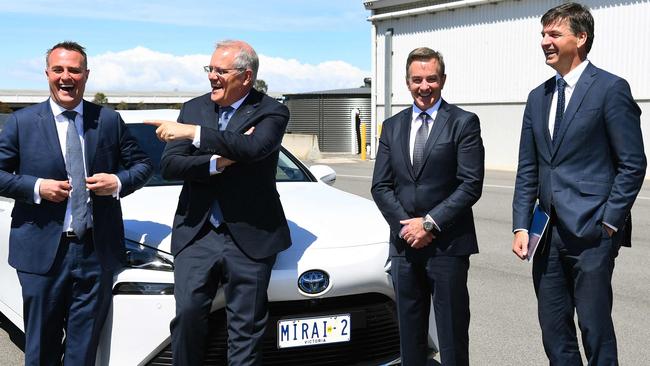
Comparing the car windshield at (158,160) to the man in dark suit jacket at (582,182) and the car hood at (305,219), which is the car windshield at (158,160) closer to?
the car hood at (305,219)

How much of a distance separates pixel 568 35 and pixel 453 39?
21.8 metres

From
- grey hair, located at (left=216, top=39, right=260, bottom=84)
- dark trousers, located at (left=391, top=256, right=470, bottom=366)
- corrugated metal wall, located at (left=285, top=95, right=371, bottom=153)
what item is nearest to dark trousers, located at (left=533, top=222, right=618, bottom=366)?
dark trousers, located at (left=391, top=256, right=470, bottom=366)

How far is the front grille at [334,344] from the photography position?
3.64 m

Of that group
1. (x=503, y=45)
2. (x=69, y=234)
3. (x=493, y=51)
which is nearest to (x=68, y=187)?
(x=69, y=234)

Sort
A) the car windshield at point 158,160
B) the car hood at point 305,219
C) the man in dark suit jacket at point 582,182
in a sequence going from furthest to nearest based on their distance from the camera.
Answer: the car windshield at point 158,160 < the car hood at point 305,219 < the man in dark suit jacket at point 582,182

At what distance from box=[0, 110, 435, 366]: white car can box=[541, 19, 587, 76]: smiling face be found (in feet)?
4.28

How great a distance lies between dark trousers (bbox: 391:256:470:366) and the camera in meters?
3.61

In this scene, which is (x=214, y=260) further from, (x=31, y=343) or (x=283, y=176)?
(x=283, y=176)

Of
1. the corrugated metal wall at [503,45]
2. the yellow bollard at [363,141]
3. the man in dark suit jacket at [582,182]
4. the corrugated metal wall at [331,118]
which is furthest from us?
the corrugated metal wall at [331,118]

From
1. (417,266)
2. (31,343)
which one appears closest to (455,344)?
(417,266)

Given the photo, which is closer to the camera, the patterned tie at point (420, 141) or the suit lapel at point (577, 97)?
the suit lapel at point (577, 97)

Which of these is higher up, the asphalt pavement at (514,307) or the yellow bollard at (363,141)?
the asphalt pavement at (514,307)

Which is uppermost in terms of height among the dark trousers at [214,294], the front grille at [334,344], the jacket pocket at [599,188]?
the jacket pocket at [599,188]

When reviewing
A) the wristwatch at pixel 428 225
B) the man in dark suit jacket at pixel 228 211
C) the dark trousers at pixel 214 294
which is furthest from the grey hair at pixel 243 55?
the wristwatch at pixel 428 225
